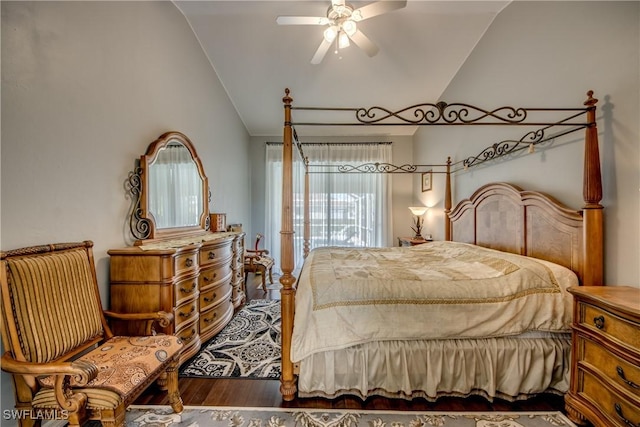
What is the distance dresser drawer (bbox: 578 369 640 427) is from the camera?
1.24m

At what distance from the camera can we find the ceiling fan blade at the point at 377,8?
6.88 ft

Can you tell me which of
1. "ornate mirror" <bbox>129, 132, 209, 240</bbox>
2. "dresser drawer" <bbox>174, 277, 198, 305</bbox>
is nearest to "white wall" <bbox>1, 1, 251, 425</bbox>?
"ornate mirror" <bbox>129, 132, 209, 240</bbox>

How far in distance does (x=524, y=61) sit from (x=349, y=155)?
3.19 m

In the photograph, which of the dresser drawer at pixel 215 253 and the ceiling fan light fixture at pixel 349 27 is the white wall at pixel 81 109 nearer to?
the dresser drawer at pixel 215 253

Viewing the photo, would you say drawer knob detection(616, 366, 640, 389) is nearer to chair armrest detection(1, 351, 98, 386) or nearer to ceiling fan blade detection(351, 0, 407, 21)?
chair armrest detection(1, 351, 98, 386)

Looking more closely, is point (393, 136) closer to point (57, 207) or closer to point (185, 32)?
point (185, 32)

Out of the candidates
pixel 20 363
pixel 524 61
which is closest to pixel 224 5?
pixel 524 61

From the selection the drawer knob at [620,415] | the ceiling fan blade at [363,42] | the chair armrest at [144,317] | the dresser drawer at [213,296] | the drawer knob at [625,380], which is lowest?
the drawer knob at [620,415]

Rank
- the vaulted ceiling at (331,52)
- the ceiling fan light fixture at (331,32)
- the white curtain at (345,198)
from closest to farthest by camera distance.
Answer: the ceiling fan light fixture at (331,32) < the vaulted ceiling at (331,52) < the white curtain at (345,198)

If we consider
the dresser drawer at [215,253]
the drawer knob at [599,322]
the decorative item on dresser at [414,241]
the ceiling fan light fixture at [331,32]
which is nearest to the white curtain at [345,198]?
the decorative item on dresser at [414,241]

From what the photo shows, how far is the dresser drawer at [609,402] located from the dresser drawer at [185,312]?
2.71m

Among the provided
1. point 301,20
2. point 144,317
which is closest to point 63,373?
point 144,317

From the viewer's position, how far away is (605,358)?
1.39 m

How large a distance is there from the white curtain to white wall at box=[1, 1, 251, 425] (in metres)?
2.79
